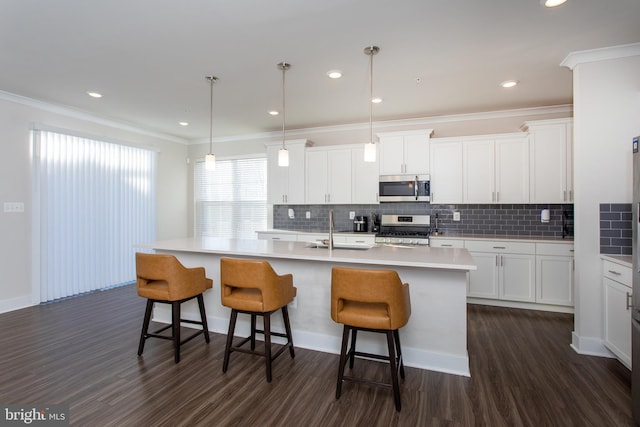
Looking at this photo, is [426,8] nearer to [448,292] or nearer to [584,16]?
[584,16]

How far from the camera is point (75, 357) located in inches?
110

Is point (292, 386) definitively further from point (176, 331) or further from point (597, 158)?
point (597, 158)

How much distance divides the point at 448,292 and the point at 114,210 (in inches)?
198

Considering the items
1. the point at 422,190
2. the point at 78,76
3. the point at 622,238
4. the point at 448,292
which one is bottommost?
the point at 448,292

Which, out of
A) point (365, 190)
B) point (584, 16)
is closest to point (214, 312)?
point (365, 190)

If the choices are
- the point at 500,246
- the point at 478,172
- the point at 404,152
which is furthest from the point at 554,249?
the point at 404,152

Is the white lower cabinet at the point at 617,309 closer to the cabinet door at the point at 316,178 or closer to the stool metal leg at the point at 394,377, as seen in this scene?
the stool metal leg at the point at 394,377

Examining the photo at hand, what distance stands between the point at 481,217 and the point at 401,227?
3.71 ft

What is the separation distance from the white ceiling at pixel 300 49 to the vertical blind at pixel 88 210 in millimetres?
787

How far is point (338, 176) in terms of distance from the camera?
16.8 feet

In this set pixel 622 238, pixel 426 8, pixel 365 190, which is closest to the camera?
pixel 426 8

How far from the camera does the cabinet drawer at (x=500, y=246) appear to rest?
13.0 feet

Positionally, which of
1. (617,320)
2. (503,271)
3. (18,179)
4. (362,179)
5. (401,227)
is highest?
(362,179)

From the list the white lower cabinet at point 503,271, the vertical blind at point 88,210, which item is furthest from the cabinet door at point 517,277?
the vertical blind at point 88,210
